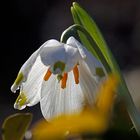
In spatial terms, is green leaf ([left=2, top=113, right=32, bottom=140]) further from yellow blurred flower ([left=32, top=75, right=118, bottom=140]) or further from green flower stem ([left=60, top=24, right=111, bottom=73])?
green flower stem ([left=60, top=24, right=111, bottom=73])

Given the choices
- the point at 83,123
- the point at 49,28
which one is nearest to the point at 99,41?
the point at 83,123

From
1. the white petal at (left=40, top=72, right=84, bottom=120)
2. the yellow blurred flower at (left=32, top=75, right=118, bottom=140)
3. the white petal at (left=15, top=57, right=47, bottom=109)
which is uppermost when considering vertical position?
the yellow blurred flower at (left=32, top=75, right=118, bottom=140)

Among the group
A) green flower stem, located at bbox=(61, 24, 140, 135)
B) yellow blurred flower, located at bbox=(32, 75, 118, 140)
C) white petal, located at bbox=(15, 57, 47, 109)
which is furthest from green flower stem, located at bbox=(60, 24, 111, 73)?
yellow blurred flower, located at bbox=(32, 75, 118, 140)

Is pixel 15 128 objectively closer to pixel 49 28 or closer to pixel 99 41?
pixel 99 41

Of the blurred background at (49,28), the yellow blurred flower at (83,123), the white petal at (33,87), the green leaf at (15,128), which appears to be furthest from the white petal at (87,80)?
the blurred background at (49,28)

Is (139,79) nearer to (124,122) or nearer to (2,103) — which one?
(2,103)

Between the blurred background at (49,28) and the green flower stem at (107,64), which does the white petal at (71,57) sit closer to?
the green flower stem at (107,64)

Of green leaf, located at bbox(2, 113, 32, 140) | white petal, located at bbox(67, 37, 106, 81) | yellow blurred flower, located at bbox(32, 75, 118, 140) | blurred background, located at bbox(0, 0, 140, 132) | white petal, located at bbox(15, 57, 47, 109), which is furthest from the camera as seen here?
blurred background, located at bbox(0, 0, 140, 132)
